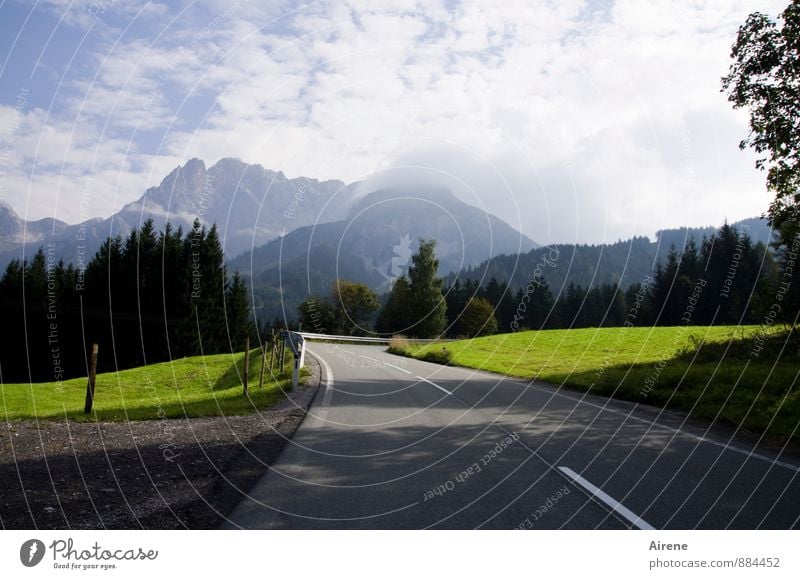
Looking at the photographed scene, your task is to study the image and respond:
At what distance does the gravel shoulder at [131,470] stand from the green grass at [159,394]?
2038 millimetres

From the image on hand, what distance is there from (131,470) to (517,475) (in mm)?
4695

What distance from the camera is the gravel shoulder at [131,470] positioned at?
4.56 meters

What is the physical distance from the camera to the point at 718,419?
35.9ft

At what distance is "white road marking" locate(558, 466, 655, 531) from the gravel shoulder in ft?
11.7

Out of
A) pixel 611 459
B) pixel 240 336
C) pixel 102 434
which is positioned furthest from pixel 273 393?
pixel 240 336

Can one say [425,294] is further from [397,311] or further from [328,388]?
[328,388]

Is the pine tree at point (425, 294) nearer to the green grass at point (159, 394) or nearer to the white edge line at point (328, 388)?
the green grass at point (159, 394)

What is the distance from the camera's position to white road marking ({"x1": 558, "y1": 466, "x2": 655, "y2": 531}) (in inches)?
174
